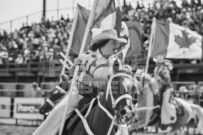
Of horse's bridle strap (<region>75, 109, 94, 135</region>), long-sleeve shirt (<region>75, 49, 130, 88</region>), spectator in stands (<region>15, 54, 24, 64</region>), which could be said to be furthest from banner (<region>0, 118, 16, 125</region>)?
horse's bridle strap (<region>75, 109, 94, 135</region>)

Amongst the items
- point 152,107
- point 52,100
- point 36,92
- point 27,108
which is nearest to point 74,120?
point 52,100

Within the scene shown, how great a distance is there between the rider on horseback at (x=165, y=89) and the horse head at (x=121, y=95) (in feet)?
24.0

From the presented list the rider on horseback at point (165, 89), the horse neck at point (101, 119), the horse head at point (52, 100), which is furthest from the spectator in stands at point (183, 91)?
the horse neck at point (101, 119)

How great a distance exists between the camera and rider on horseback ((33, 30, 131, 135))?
547cm

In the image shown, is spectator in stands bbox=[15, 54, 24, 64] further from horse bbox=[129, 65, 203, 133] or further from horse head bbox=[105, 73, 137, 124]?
horse head bbox=[105, 73, 137, 124]

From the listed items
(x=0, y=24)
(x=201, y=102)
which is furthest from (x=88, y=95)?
(x=0, y=24)

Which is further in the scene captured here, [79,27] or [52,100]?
[79,27]

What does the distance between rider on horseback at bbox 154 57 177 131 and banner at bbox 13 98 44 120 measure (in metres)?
6.55

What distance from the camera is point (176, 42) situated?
14.7m

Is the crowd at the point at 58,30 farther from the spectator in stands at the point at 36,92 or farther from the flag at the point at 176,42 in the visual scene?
the flag at the point at 176,42

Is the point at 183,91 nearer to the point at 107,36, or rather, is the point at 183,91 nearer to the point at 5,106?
the point at 5,106

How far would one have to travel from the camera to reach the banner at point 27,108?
57.3 ft

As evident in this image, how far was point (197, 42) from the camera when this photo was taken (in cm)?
1472

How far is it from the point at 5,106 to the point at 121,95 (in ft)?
48.8
